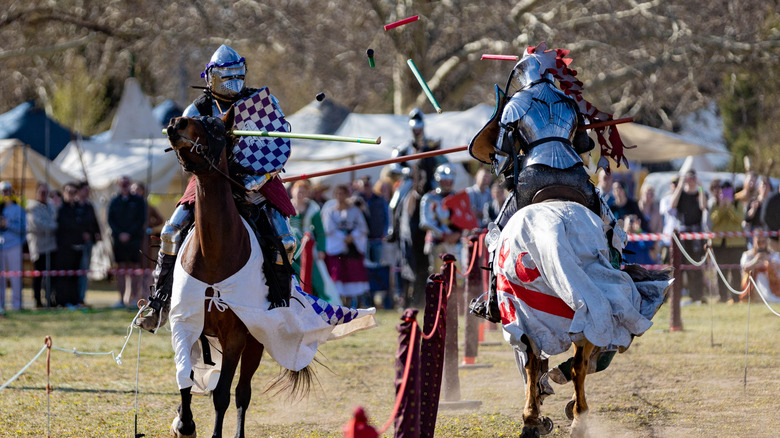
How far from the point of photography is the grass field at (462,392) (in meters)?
7.63

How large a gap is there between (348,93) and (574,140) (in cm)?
2857

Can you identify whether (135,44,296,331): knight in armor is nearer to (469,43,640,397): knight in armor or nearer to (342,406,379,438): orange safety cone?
(469,43,640,397): knight in armor

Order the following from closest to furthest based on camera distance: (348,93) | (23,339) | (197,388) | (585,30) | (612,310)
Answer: (612,310), (197,388), (23,339), (585,30), (348,93)

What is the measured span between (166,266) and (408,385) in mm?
2231

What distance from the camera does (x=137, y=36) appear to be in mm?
28156

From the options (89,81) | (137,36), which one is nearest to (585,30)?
(137,36)

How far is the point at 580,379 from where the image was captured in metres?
6.68

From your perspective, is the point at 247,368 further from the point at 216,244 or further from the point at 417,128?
the point at 417,128

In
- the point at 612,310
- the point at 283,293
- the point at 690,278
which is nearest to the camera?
the point at 612,310

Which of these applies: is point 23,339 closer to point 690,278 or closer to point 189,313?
point 189,313

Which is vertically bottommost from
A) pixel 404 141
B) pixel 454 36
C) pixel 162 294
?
pixel 162 294

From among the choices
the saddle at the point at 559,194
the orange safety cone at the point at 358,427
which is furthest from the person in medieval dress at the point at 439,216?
the orange safety cone at the point at 358,427

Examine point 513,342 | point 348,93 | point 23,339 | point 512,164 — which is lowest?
point 23,339

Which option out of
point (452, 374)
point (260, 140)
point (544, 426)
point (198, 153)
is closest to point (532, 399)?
point (544, 426)
